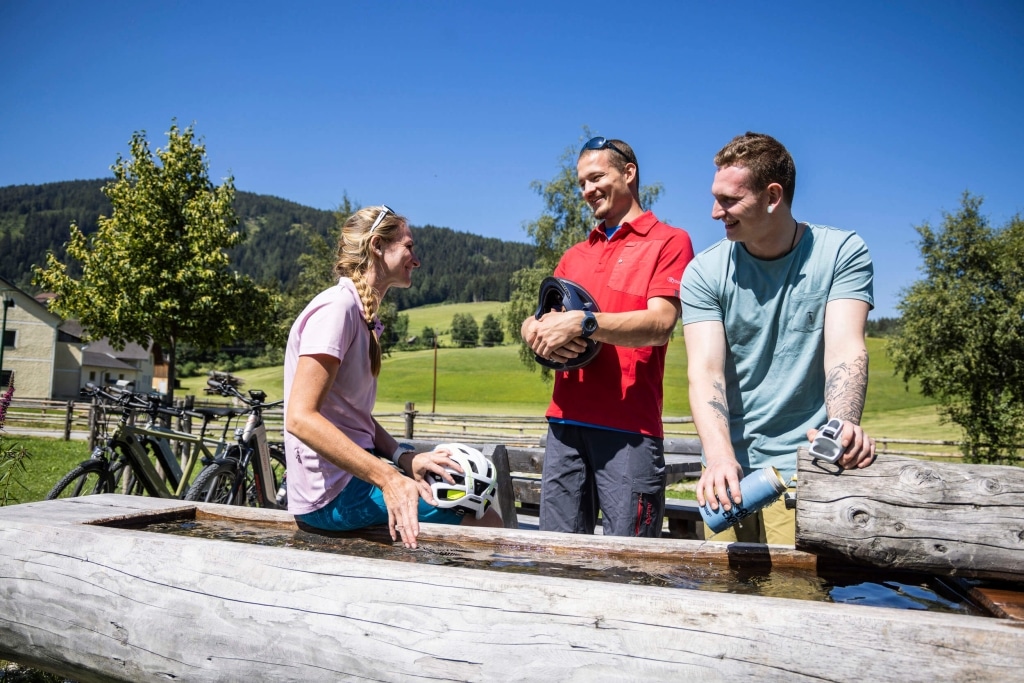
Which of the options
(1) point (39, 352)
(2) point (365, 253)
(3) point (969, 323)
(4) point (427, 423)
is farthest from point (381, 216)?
(1) point (39, 352)

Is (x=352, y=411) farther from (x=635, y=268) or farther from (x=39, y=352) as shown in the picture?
(x=39, y=352)

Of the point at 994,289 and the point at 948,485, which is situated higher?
the point at 994,289

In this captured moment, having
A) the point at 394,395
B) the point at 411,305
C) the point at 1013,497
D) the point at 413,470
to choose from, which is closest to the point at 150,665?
the point at 413,470

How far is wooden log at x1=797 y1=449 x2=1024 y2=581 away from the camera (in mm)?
2096

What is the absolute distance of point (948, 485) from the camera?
2.16 m

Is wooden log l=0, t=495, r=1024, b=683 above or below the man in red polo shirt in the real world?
below

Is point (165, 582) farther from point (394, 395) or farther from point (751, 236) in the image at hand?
point (394, 395)

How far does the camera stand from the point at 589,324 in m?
2.98

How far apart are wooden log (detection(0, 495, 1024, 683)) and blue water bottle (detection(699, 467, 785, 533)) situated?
210 mm

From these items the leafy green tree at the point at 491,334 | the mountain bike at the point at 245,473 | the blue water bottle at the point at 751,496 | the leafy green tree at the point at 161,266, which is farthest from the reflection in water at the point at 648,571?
the leafy green tree at the point at 491,334

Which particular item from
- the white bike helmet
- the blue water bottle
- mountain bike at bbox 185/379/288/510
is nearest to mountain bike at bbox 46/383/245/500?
mountain bike at bbox 185/379/288/510

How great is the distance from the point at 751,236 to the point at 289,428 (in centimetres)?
192

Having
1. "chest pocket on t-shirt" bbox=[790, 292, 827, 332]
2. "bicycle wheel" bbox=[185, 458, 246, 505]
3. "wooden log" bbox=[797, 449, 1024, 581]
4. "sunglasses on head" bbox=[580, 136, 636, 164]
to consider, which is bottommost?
"bicycle wheel" bbox=[185, 458, 246, 505]

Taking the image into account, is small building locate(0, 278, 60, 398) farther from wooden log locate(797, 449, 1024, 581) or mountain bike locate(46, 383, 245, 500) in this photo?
wooden log locate(797, 449, 1024, 581)
